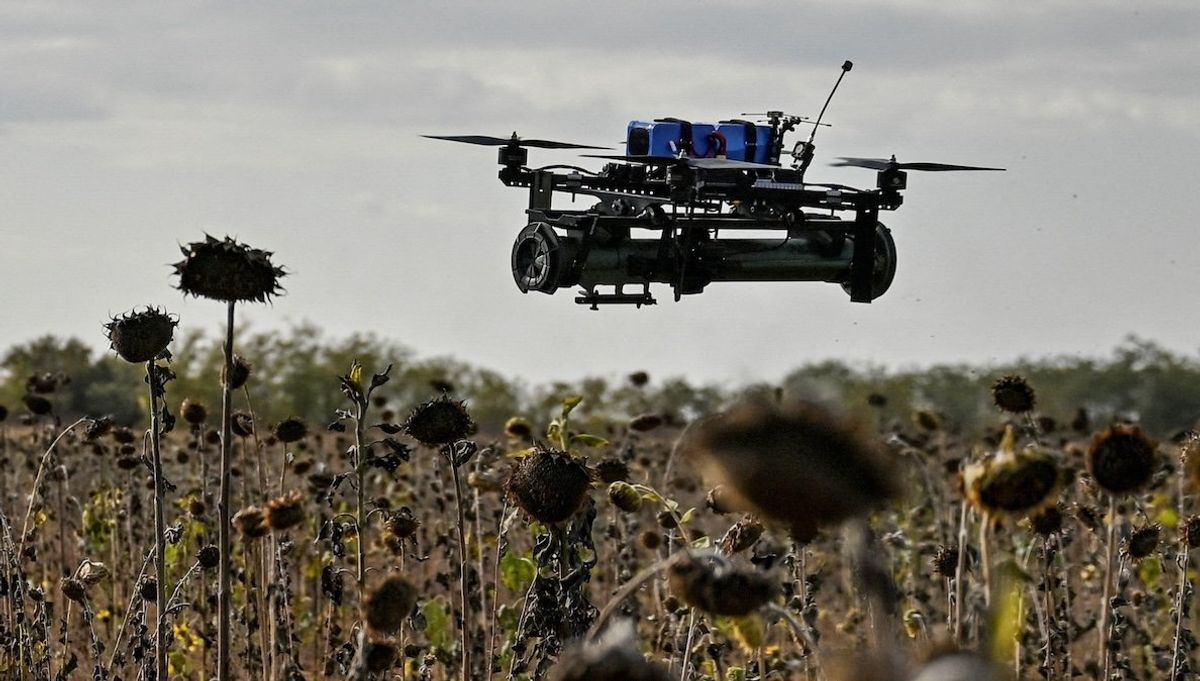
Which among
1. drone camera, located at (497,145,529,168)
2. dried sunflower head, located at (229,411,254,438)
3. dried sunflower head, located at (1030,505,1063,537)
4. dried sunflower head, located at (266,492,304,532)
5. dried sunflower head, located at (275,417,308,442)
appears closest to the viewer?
dried sunflower head, located at (266,492,304,532)

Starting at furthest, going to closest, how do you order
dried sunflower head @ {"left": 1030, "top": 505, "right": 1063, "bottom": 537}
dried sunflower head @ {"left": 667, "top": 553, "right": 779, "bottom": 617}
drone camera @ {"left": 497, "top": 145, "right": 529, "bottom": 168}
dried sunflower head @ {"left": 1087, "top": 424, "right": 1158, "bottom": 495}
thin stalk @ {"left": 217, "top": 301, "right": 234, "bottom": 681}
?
drone camera @ {"left": 497, "top": 145, "right": 529, "bottom": 168} < dried sunflower head @ {"left": 1030, "top": 505, "right": 1063, "bottom": 537} < thin stalk @ {"left": 217, "top": 301, "right": 234, "bottom": 681} < dried sunflower head @ {"left": 1087, "top": 424, "right": 1158, "bottom": 495} < dried sunflower head @ {"left": 667, "top": 553, "right": 779, "bottom": 617}

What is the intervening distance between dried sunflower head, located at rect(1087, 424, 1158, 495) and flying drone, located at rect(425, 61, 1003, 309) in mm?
4664

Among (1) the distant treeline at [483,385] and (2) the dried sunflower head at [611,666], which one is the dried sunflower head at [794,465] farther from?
(1) the distant treeline at [483,385]

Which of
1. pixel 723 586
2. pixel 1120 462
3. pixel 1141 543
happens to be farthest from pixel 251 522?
pixel 1141 543

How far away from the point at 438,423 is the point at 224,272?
1.06m

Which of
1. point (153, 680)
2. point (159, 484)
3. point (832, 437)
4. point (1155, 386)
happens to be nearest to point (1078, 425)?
point (153, 680)

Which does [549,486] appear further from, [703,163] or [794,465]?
[703,163]

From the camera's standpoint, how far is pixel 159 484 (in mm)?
4625

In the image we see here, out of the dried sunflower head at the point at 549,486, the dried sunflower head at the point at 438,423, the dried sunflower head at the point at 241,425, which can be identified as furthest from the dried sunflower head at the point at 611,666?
the dried sunflower head at the point at 241,425

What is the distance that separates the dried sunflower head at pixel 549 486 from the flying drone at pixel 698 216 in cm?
301

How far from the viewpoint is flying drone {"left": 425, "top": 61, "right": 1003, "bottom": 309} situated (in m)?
8.60

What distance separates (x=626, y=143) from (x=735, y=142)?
58 cm

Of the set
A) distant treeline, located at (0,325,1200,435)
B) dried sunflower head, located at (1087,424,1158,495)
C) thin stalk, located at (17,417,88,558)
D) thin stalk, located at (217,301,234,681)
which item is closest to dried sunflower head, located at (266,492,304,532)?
thin stalk, located at (217,301,234,681)

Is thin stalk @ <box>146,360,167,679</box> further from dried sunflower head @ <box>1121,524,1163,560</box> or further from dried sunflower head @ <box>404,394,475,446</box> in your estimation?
dried sunflower head @ <box>1121,524,1163,560</box>
